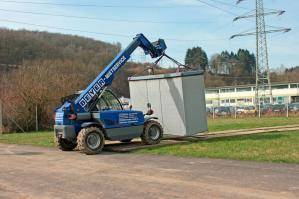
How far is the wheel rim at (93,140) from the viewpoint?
54.1 feet

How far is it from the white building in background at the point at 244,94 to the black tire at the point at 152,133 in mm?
89975

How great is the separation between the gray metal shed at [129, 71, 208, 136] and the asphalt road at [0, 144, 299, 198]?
4.48 m

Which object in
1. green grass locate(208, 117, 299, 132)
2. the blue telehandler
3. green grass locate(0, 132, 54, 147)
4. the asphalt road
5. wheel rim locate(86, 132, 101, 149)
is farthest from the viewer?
green grass locate(208, 117, 299, 132)

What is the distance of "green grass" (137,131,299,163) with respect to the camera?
1303cm

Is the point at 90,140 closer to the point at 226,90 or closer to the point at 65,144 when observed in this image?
the point at 65,144

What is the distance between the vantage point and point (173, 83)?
19.0m

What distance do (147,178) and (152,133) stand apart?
7.83 m

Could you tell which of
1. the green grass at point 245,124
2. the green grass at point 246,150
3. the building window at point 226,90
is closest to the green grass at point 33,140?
the green grass at point 246,150

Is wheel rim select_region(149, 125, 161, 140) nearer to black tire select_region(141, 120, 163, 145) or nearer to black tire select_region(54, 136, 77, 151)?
black tire select_region(141, 120, 163, 145)

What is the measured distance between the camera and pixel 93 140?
1666 cm

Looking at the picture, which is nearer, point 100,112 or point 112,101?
point 100,112

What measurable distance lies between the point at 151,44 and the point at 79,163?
300 inches

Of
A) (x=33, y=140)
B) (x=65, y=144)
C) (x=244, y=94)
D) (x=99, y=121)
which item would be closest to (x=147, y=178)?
(x=99, y=121)

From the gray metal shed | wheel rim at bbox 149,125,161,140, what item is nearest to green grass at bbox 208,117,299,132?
the gray metal shed
